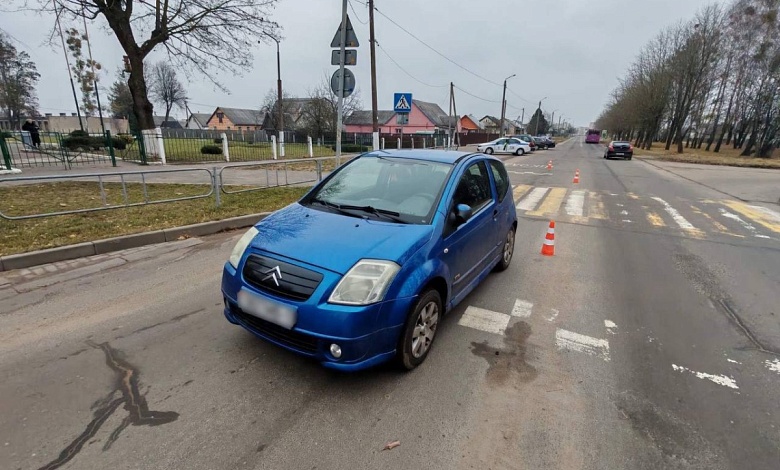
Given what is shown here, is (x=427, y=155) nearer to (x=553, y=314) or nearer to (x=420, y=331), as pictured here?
(x=420, y=331)

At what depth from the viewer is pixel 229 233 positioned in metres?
6.93

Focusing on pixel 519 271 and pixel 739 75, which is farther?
pixel 739 75

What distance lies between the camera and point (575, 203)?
1070 cm

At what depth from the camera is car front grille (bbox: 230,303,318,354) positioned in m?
2.57

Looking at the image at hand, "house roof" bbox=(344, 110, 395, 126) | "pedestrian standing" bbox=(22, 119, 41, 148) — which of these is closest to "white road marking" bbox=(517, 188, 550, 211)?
"pedestrian standing" bbox=(22, 119, 41, 148)

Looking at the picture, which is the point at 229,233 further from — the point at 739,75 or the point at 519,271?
the point at 739,75

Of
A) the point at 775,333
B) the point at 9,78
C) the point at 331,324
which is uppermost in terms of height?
the point at 9,78

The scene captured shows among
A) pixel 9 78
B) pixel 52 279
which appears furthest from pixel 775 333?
pixel 9 78

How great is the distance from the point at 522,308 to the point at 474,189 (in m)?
1.41

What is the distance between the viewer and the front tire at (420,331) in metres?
2.78

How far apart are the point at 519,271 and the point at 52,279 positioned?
19.9 feet

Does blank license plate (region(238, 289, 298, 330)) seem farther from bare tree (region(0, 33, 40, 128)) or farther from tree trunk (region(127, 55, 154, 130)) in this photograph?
bare tree (region(0, 33, 40, 128))

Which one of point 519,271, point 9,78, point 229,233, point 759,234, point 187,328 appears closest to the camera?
point 187,328

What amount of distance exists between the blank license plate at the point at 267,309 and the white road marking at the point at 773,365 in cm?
396
